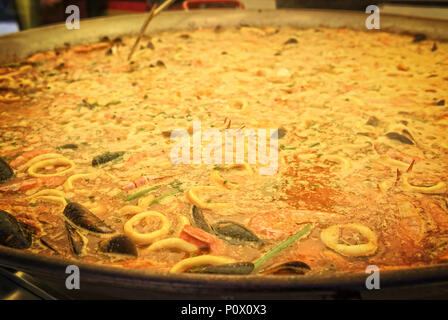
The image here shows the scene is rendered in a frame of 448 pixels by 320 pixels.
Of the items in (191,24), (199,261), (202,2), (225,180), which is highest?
(202,2)

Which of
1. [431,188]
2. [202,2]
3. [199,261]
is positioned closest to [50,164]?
[199,261]

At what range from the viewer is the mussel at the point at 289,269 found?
162 centimetres

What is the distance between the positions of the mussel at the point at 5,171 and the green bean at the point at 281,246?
1697 millimetres

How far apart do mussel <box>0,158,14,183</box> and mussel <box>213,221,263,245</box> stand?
1414 millimetres

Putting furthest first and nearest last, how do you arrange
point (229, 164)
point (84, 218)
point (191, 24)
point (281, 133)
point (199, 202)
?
point (191, 24) < point (281, 133) < point (229, 164) < point (199, 202) < point (84, 218)

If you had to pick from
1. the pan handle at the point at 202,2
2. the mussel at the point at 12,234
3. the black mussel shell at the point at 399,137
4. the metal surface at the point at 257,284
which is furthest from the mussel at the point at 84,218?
the pan handle at the point at 202,2

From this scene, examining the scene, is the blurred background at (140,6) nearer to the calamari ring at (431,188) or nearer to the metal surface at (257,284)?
the calamari ring at (431,188)

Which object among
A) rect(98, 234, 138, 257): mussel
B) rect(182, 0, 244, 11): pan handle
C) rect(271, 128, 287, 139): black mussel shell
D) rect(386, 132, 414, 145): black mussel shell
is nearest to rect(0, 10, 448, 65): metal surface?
rect(182, 0, 244, 11): pan handle

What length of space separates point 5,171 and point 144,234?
3.73 feet

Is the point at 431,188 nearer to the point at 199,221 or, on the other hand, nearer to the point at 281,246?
the point at 281,246

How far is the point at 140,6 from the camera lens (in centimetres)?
1075
